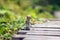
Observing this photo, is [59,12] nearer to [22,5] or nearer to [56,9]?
[56,9]

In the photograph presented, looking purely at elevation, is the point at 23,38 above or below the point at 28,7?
below

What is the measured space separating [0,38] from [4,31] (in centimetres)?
73

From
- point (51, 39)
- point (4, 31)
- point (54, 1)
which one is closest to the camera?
point (51, 39)

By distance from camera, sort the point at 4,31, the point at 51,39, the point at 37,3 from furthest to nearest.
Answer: the point at 37,3
the point at 4,31
the point at 51,39

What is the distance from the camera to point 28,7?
18.4m

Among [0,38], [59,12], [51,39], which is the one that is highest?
[59,12]

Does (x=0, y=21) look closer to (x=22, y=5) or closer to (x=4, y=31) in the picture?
(x=4, y=31)

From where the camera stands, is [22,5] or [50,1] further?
[50,1]

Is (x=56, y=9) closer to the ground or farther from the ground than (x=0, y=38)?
farther from the ground

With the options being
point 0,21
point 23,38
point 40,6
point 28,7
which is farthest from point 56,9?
point 23,38

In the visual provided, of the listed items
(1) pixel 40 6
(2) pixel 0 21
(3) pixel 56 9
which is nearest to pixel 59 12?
(3) pixel 56 9

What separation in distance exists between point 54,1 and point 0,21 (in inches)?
548

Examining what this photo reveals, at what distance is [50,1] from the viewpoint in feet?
68.8

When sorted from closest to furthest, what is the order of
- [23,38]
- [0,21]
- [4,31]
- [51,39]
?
1. [51,39]
2. [23,38]
3. [4,31]
4. [0,21]
